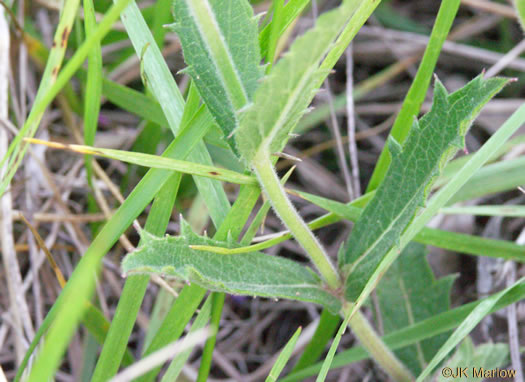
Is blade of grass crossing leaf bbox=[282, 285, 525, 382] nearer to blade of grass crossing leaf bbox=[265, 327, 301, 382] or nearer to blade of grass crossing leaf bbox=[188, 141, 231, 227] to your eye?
blade of grass crossing leaf bbox=[265, 327, 301, 382]

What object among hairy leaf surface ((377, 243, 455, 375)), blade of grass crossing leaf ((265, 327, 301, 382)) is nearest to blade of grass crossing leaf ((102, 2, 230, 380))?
blade of grass crossing leaf ((265, 327, 301, 382))

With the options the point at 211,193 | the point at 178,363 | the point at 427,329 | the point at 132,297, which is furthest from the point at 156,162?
the point at 427,329

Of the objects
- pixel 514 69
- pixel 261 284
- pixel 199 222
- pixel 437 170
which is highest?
pixel 514 69

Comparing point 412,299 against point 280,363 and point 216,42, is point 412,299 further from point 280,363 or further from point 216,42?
point 216,42

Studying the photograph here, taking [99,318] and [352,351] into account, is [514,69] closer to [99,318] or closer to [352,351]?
[352,351]

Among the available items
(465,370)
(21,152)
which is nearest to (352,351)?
(465,370)

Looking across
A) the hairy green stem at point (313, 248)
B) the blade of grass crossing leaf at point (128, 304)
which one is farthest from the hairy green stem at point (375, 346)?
the blade of grass crossing leaf at point (128, 304)

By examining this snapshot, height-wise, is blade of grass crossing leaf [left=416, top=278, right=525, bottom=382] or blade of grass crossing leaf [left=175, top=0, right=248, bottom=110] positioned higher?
blade of grass crossing leaf [left=175, top=0, right=248, bottom=110]

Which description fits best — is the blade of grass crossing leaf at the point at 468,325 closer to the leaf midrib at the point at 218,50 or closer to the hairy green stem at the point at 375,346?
the hairy green stem at the point at 375,346
